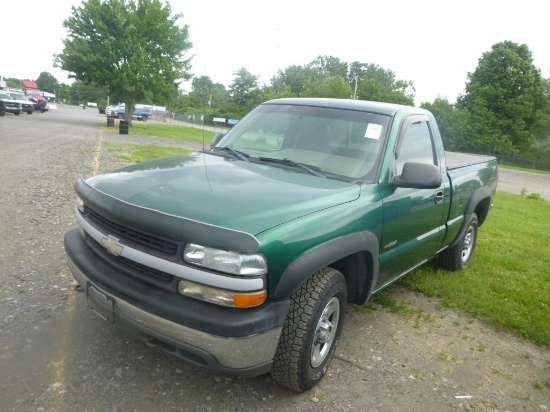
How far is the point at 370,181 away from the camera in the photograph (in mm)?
3258

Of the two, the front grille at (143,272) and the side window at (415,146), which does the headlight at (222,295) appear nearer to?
the front grille at (143,272)

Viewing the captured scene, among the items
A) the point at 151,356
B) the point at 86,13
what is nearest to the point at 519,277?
the point at 151,356

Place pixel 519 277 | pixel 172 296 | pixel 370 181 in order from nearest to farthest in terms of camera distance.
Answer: pixel 172 296 → pixel 370 181 → pixel 519 277

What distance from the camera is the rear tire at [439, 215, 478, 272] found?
5.19 m

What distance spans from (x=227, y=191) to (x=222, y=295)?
721 millimetres

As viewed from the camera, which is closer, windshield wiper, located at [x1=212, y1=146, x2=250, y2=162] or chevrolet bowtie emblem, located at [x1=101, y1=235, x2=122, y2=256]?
chevrolet bowtie emblem, located at [x1=101, y1=235, x2=122, y2=256]

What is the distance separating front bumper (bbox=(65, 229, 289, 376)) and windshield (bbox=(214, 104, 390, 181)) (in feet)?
4.63

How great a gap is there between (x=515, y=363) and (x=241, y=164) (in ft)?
8.77

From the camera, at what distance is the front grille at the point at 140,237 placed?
7.82 feet

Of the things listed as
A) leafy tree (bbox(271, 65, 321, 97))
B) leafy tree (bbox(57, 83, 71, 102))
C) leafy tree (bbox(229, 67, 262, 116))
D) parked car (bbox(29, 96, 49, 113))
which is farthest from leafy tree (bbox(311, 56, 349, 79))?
leafy tree (bbox(57, 83, 71, 102))

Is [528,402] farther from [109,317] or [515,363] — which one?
[109,317]

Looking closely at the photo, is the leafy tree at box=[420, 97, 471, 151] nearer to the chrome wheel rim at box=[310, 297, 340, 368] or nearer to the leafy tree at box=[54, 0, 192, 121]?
the leafy tree at box=[54, 0, 192, 121]

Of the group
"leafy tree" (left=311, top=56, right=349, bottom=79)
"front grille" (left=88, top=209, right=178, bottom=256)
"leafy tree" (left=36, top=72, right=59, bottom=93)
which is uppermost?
"leafy tree" (left=311, top=56, right=349, bottom=79)

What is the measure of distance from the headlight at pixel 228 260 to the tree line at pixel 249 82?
250 centimetres
